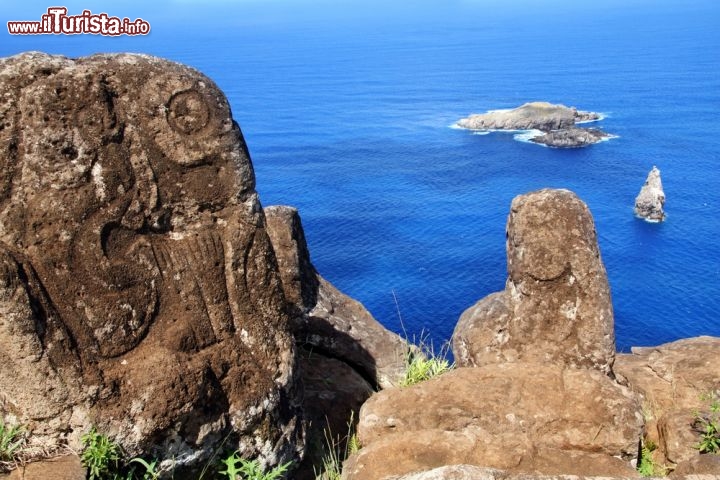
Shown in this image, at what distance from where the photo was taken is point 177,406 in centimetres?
671

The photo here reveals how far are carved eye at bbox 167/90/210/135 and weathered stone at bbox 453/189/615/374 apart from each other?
4.61 meters

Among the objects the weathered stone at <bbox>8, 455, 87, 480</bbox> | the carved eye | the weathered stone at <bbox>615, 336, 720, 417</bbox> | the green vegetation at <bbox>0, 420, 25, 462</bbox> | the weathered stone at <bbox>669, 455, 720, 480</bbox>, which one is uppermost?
the carved eye

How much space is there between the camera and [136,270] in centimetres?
698

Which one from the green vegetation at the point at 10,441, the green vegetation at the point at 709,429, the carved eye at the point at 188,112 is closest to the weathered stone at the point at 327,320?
the green vegetation at the point at 709,429

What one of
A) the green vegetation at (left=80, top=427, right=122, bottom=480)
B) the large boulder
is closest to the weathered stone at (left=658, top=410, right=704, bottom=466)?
the large boulder

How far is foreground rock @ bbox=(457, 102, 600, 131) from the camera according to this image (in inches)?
4264

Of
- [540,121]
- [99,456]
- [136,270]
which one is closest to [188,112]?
[136,270]

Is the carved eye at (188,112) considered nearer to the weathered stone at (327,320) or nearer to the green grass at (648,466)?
the weathered stone at (327,320)

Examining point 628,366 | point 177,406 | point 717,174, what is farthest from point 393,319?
point 717,174

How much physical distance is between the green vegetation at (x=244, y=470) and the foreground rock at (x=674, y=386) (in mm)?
4532

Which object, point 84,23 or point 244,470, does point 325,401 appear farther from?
point 84,23

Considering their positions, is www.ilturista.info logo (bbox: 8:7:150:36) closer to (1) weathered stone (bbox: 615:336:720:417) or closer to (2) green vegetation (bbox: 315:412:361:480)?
(2) green vegetation (bbox: 315:412:361:480)

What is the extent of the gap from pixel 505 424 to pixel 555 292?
2.41 metres

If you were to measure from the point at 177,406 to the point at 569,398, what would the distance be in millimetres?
4319
